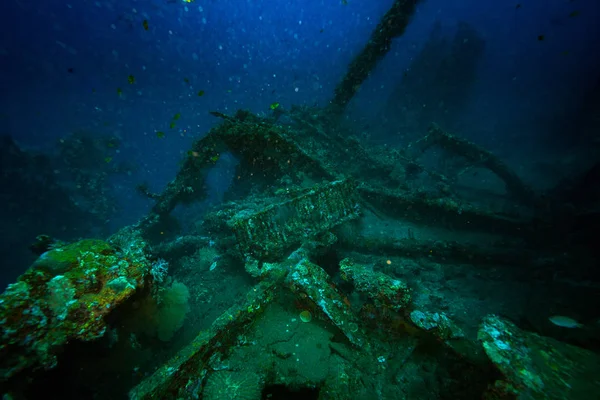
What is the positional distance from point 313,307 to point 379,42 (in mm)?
8812

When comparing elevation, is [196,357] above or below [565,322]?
below

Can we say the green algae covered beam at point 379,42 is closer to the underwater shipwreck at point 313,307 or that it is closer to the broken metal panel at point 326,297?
the underwater shipwreck at point 313,307

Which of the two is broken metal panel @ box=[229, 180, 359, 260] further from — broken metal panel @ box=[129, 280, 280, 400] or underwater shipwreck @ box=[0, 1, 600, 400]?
broken metal panel @ box=[129, 280, 280, 400]

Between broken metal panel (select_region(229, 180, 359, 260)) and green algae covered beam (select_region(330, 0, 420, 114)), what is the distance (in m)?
5.39

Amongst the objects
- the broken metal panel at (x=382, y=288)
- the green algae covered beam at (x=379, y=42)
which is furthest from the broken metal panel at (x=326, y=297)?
the green algae covered beam at (x=379, y=42)

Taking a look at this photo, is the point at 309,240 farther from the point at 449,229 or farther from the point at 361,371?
the point at 449,229

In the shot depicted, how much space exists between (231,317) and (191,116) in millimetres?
149222

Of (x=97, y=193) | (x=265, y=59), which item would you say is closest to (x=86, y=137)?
(x=97, y=193)

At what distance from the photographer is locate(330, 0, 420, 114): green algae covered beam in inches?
319

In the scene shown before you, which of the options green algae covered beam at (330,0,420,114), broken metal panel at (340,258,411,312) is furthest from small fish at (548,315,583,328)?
green algae covered beam at (330,0,420,114)

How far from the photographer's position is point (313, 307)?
11.6 ft

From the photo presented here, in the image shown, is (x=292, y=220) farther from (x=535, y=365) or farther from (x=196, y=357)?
(x=535, y=365)

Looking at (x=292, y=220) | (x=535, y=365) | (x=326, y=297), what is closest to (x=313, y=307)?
(x=326, y=297)

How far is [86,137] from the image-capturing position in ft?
69.2
